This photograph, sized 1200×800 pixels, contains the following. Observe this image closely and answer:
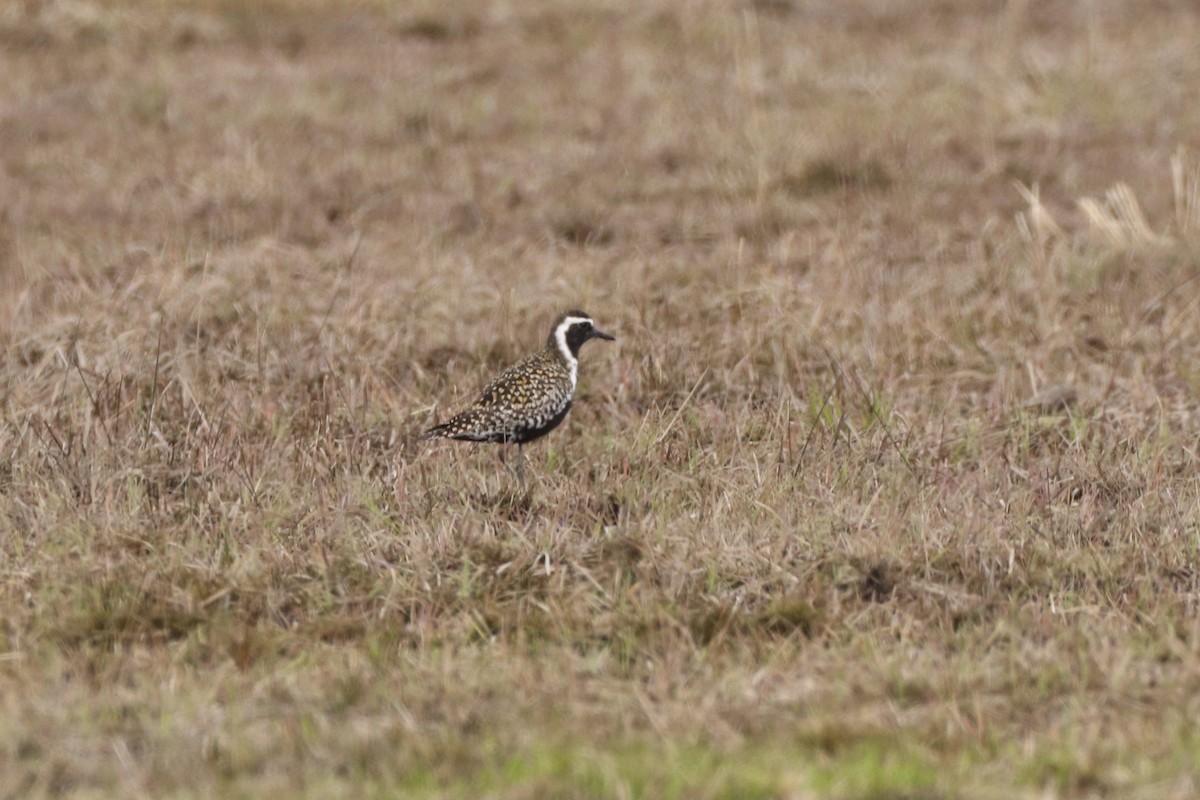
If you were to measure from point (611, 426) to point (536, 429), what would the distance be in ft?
2.30

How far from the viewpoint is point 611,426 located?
306 inches

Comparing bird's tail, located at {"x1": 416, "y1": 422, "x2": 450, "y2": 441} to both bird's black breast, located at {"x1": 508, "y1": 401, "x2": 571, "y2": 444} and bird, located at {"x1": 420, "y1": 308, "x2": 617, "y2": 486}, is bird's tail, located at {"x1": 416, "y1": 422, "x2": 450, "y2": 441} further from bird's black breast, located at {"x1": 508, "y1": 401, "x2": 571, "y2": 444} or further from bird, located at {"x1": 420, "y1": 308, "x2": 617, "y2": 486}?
bird's black breast, located at {"x1": 508, "y1": 401, "x2": 571, "y2": 444}

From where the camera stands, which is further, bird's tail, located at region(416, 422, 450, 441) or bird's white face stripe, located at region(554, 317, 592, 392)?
bird's white face stripe, located at region(554, 317, 592, 392)

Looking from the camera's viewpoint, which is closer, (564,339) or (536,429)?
(536,429)

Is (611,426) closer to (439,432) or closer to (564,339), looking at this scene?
(564,339)

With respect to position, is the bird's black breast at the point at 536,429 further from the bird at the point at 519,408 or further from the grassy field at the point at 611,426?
the grassy field at the point at 611,426

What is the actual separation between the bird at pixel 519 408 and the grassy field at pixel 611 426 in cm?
18

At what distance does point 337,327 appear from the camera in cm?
888

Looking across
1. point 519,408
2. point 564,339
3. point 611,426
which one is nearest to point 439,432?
point 519,408

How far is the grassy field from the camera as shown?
4.73 metres

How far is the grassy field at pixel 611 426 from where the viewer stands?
473 centimetres

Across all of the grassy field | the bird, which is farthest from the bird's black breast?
the grassy field

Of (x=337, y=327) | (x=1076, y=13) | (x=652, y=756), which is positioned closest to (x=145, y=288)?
(x=337, y=327)

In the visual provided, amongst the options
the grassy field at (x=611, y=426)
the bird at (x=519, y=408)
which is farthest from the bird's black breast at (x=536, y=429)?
the grassy field at (x=611, y=426)
